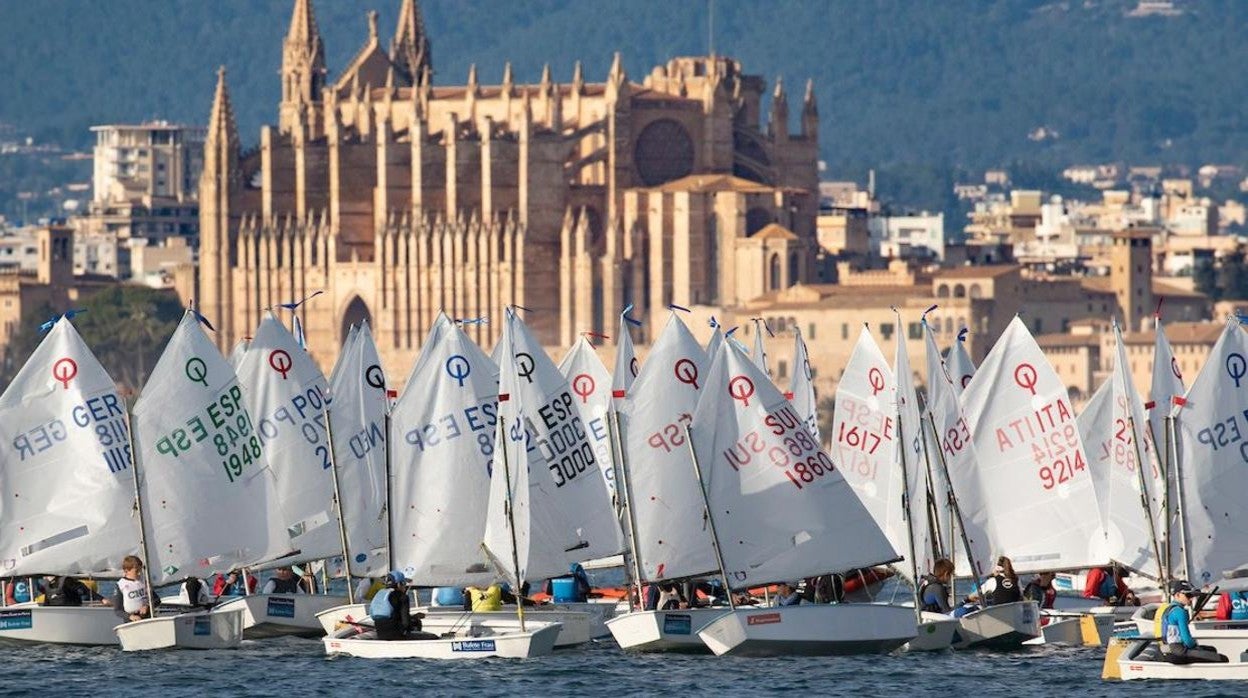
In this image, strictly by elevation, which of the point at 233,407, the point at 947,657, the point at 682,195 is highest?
the point at 682,195

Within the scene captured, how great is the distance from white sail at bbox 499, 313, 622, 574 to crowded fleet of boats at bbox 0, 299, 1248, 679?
0.12 ft

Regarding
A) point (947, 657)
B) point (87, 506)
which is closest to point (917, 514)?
point (947, 657)

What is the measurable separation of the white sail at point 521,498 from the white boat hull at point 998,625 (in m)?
4.74

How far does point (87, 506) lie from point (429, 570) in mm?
4154

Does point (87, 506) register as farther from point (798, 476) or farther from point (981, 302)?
point (981, 302)

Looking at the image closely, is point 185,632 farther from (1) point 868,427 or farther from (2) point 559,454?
(1) point 868,427

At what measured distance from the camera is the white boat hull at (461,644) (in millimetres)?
48719

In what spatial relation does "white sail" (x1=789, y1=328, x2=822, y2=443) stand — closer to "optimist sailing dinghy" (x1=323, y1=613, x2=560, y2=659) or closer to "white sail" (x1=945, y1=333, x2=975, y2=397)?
"white sail" (x1=945, y1=333, x2=975, y2=397)

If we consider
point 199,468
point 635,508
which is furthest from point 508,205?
point 635,508

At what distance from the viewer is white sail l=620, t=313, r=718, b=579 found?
1913 inches

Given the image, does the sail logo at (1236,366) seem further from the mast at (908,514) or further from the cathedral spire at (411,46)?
the cathedral spire at (411,46)

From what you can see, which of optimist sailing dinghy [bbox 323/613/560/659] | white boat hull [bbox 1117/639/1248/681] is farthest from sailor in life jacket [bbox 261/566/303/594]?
white boat hull [bbox 1117/639/1248/681]

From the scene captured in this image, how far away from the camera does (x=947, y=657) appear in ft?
164

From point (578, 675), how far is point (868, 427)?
7.96 m
